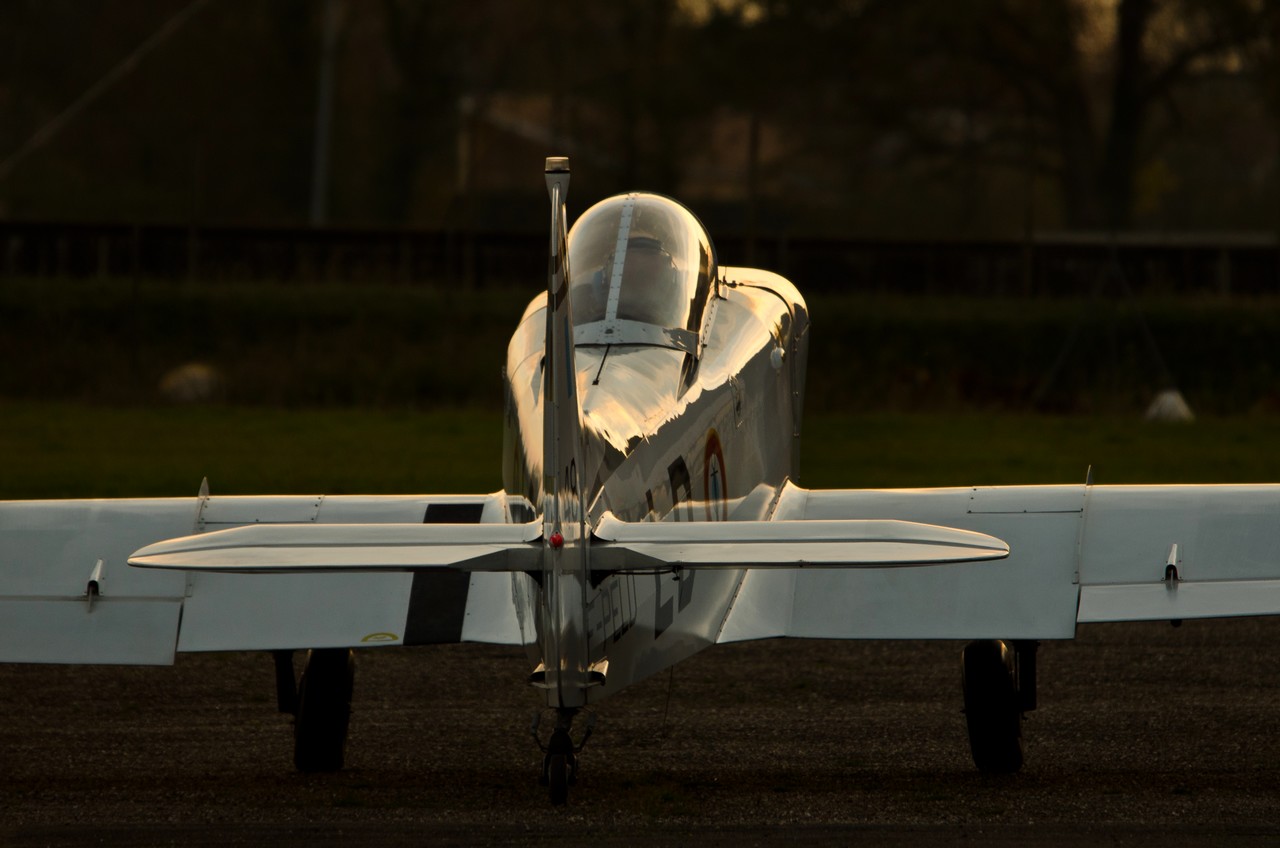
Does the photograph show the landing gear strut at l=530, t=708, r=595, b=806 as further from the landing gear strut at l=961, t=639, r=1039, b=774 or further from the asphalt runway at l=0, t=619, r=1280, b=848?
the landing gear strut at l=961, t=639, r=1039, b=774

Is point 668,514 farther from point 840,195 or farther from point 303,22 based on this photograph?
point 303,22

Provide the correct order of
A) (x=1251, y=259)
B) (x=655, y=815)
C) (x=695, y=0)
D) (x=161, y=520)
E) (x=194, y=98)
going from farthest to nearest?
(x=194, y=98) → (x=695, y=0) → (x=1251, y=259) → (x=161, y=520) → (x=655, y=815)

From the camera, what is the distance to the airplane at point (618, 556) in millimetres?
5688

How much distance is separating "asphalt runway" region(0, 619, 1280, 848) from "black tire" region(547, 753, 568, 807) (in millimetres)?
513

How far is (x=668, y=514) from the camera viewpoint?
668 centimetres

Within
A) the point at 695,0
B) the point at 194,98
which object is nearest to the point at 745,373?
the point at 695,0

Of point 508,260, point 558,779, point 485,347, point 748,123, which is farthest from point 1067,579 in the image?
point 748,123

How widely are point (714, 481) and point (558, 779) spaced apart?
1945 millimetres

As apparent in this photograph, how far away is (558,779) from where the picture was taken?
569cm

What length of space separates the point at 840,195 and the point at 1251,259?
6.76 metres

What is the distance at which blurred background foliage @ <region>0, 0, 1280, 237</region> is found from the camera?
2836 cm

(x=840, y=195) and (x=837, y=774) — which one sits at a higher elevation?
(x=840, y=195)

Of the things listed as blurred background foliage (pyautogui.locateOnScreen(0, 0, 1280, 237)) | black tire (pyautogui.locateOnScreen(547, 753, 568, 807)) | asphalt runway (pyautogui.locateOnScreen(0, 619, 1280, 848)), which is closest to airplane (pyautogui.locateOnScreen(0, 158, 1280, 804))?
black tire (pyautogui.locateOnScreen(547, 753, 568, 807))

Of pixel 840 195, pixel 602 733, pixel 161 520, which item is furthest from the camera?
pixel 840 195
